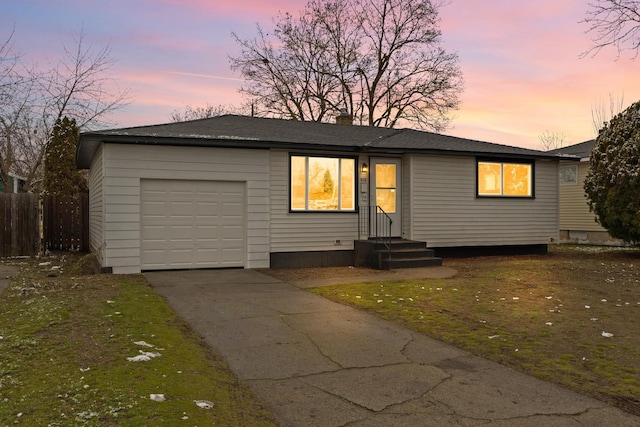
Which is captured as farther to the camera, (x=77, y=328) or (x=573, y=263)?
(x=573, y=263)

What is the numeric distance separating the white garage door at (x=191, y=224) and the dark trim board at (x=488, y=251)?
6.20 metres

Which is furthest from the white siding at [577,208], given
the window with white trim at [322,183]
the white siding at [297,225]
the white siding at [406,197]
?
the white siding at [297,225]

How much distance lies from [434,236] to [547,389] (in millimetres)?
10335

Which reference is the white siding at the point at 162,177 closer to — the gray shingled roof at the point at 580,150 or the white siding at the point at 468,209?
the white siding at the point at 468,209

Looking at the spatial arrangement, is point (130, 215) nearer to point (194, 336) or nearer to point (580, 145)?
point (194, 336)

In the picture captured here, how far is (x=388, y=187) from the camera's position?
563 inches

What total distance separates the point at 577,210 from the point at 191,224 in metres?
19.3

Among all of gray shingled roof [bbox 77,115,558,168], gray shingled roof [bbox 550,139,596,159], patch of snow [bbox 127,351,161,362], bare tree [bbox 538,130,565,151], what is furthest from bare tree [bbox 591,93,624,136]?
patch of snow [bbox 127,351,161,362]

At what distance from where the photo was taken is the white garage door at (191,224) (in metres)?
11.5

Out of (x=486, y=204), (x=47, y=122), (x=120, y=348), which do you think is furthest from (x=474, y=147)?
(x=47, y=122)

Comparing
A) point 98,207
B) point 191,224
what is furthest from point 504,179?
point 98,207

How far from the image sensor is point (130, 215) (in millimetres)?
11141

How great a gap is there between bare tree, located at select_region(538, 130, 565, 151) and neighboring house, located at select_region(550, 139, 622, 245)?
36.4 m

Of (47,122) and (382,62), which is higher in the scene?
(382,62)
